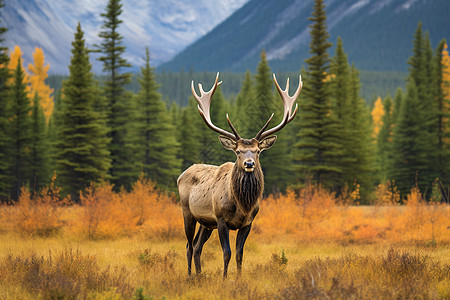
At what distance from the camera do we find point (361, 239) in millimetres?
13008

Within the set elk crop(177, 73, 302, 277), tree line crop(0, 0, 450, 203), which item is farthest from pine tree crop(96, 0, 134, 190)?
elk crop(177, 73, 302, 277)

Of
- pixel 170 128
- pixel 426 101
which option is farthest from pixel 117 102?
pixel 426 101

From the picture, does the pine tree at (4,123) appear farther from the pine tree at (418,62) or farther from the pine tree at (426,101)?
the pine tree at (418,62)

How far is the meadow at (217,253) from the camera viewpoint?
20.5 feet

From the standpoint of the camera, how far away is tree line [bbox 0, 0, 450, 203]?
27.6m

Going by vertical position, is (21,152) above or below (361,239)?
above

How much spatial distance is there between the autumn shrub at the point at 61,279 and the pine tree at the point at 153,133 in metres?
26.1

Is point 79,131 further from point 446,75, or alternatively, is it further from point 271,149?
point 446,75

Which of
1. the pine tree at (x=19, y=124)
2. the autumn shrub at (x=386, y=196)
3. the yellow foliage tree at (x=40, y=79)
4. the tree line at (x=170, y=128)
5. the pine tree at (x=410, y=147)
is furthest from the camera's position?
the yellow foliage tree at (x=40, y=79)

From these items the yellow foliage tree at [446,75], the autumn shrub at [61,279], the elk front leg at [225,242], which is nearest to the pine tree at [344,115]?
the yellow foliage tree at [446,75]

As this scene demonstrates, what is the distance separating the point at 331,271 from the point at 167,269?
299 cm

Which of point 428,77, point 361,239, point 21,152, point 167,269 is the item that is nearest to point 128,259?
point 167,269

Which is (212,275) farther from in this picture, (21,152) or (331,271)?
(21,152)

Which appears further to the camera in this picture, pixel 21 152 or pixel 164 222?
pixel 21 152
